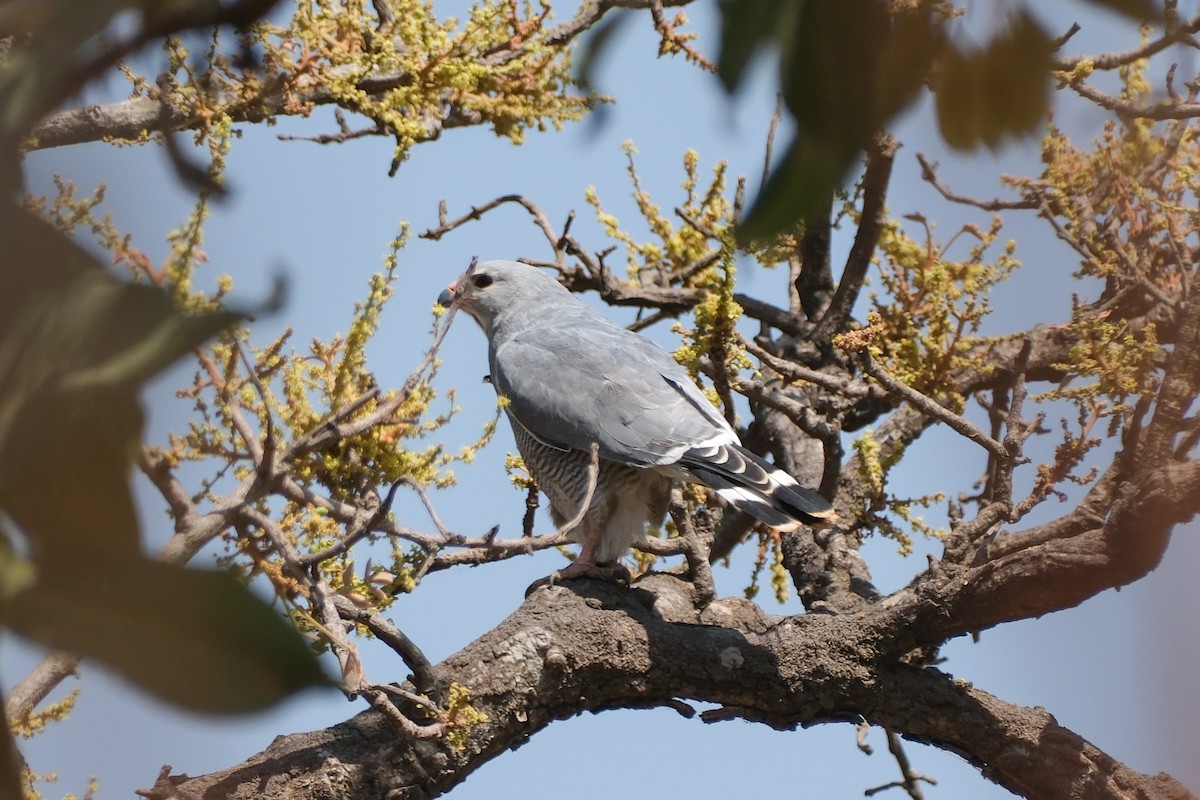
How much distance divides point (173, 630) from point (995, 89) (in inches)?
20.1

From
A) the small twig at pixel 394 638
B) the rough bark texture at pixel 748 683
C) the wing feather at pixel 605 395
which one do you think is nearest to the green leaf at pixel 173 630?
the small twig at pixel 394 638

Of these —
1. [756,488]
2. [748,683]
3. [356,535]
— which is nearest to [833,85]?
[356,535]

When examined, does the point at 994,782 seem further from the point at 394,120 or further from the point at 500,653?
the point at 394,120

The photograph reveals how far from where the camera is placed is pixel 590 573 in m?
3.91

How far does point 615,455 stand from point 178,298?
12.7 ft

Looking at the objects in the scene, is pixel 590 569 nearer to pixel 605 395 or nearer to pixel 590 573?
pixel 590 573

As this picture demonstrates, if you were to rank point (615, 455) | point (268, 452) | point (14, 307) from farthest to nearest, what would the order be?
point (615, 455), point (268, 452), point (14, 307)

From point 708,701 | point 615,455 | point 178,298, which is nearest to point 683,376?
point 615,455

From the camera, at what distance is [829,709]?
3559 mm

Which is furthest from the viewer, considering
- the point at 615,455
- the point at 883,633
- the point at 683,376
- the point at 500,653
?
the point at 683,376

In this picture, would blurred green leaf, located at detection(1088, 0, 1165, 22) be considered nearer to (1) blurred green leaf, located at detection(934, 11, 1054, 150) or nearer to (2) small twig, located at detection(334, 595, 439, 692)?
(1) blurred green leaf, located at detection(934, 11, 1054, 150)

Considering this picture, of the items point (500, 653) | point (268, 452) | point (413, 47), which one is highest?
point (413, 47)

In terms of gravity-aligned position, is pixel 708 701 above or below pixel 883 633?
→ below

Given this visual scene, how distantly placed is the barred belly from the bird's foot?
0.15 m
